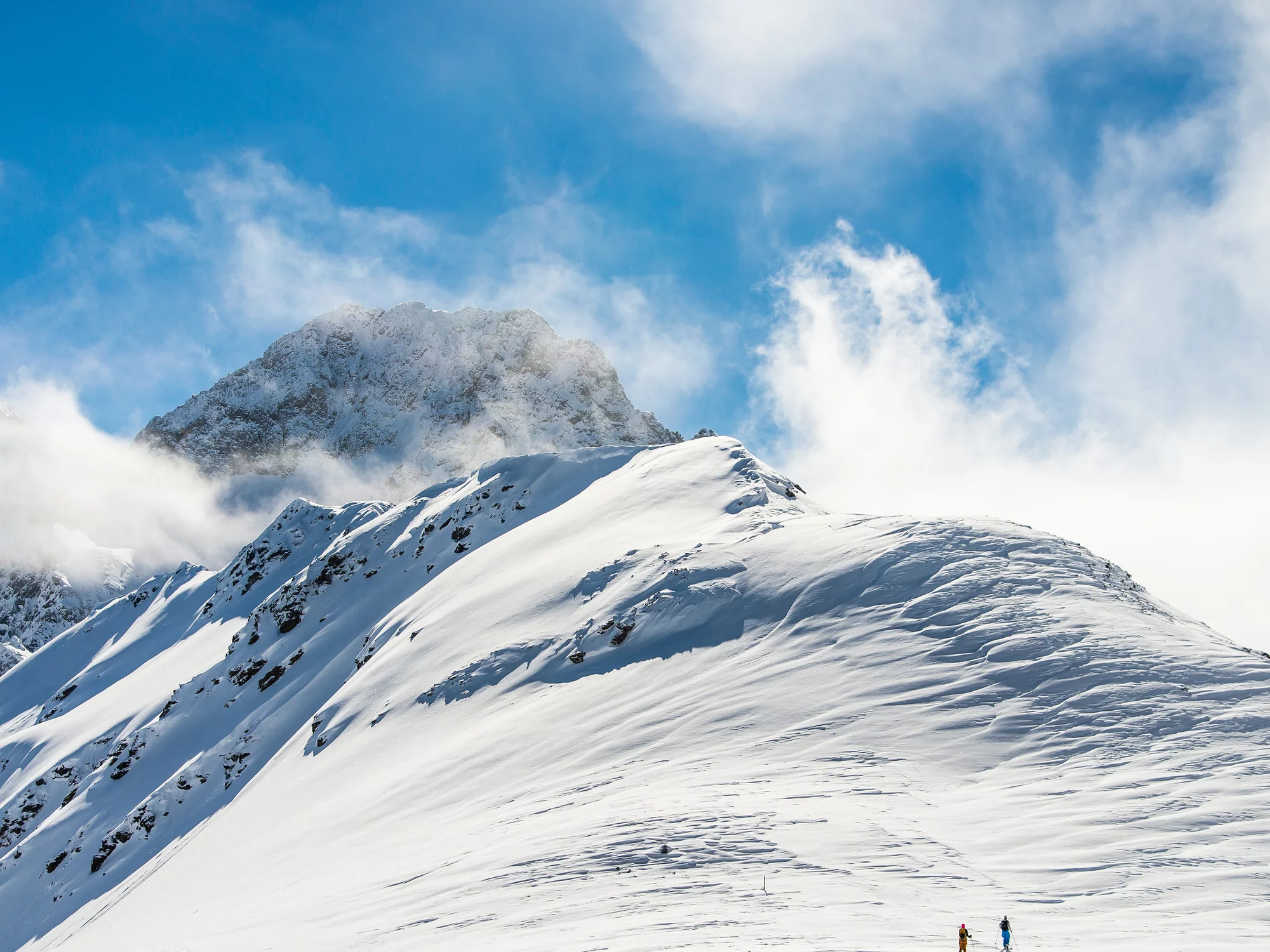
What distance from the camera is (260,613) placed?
64.7 meters

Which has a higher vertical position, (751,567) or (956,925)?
(751,567)

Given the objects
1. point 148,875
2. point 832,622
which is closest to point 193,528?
point 148,875

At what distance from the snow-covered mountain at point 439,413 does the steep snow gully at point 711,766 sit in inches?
4654

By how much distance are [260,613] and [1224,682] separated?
63899 mm

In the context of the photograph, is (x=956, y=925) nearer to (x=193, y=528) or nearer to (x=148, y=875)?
(x=148, y=875)

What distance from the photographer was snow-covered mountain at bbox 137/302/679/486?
171m

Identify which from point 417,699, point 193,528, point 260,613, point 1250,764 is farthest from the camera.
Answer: point 193,528

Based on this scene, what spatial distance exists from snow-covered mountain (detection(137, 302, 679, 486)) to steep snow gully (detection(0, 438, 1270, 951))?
11821 cm

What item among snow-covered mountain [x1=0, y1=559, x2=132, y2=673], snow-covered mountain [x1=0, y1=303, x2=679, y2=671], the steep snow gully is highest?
snow-covered mountain [x1=0, y1=303, x2=679, y2=671]

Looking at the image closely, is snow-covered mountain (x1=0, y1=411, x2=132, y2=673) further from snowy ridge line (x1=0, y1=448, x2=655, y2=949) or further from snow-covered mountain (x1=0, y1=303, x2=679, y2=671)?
snowy ridge line (x1=0, y1=448, x2=655, y2=949)

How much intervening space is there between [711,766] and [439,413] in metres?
172

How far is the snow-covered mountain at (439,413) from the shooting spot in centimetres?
17125

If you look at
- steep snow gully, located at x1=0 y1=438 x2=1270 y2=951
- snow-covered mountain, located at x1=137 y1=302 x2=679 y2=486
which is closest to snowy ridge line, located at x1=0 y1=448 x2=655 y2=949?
steep snow gully, located at x1=0 y1=438 x2=1270 y2=951

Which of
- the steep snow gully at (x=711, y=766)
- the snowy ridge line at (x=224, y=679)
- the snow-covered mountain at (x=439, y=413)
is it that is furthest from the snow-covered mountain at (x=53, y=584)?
the steep snow gully at (x=711, y=766)
